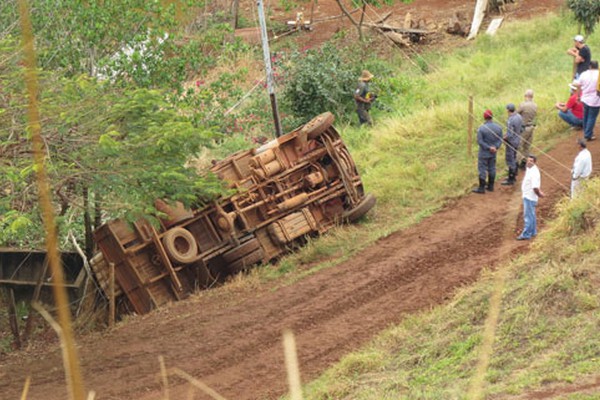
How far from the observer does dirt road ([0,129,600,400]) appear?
11.7 meters

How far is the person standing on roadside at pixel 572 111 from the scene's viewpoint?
18.0 m

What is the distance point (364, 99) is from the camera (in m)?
22.4

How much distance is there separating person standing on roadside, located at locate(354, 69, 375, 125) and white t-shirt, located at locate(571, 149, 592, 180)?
9376 millimetres

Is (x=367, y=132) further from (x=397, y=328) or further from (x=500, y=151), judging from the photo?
(x=397, y=328)

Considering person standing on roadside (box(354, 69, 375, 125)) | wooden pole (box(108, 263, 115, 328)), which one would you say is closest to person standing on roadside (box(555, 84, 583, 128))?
person standing on roadside (box(354, 69, 375, 125))

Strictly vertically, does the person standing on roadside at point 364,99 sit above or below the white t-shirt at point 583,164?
above

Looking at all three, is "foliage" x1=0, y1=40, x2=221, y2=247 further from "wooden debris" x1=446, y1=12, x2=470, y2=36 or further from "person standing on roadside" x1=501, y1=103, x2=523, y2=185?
"wooden debris" x1=446, y1=12, x2=470, y2=36

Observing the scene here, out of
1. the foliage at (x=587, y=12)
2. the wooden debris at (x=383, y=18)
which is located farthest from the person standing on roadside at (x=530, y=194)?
the wooden debris at (x=383, y=18)

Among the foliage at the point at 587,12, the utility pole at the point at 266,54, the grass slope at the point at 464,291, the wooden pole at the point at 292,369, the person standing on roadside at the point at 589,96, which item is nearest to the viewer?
the wooden pole at the point at 292,369

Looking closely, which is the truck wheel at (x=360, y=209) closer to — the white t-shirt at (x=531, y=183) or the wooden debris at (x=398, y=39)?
the white t-shirt at (x=531, y=183)

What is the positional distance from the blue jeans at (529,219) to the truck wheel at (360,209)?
3.30 meters

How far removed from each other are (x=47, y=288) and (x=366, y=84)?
980cm

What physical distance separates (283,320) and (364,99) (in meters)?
10.4

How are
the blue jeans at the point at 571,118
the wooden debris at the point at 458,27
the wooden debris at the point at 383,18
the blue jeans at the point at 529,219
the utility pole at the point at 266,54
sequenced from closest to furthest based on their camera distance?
1. the blue jeans at the point at 529,219
2. the blue jeans at the point at 571,118
3. the utility pole at the point at 266,54
4. the wooden debris at the point at 458,27
5. the wooden debris at the point at 383,18
